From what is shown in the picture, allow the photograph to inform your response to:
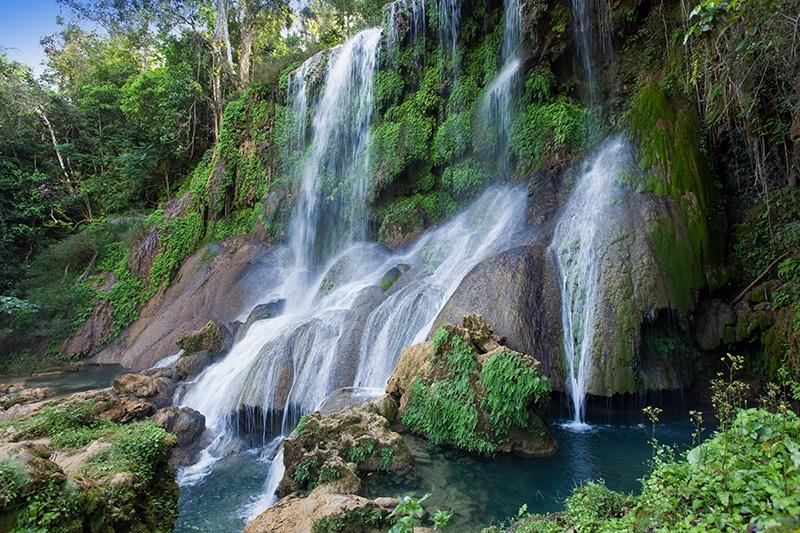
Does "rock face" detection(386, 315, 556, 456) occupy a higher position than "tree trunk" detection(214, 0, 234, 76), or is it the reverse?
"tree trunk" detection(214, 0, 234, 76)

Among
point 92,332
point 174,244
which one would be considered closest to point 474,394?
point 92,332

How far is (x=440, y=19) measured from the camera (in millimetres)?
16344

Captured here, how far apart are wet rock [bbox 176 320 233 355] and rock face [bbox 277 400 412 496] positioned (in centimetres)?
632

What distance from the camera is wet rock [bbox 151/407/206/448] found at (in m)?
8.52

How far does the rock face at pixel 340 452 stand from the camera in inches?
240

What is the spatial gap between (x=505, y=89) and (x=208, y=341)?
11.6m

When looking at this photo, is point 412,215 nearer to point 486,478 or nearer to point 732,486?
point 486,478

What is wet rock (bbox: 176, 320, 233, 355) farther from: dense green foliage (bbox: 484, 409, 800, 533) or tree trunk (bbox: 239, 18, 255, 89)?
tree trunk (bbox: 239, 18, 255, 89)

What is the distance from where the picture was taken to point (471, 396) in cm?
748

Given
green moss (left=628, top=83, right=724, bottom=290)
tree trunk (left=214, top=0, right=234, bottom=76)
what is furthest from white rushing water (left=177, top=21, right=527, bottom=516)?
tree trunk (left=214, top=0, right=234, bottom=76)

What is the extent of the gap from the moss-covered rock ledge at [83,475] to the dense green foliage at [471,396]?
399cm

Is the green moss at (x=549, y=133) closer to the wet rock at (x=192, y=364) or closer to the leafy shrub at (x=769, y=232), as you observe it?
the leafy shrub at (x=769, y=232)

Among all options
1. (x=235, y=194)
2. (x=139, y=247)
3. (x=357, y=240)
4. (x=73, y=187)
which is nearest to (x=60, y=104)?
(x=73, y=187)

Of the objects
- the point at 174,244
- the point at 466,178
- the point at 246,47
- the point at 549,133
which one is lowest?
the point at 174,244
